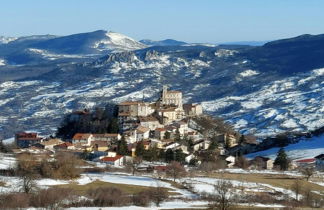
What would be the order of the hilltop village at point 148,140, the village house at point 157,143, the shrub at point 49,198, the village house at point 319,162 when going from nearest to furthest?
1. the shrub at point 49,198
2. the hilltop village at point 148,140
3. the village house at point 319,162
4. the village house at point 157,143

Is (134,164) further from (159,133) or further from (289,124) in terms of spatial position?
(289,124)

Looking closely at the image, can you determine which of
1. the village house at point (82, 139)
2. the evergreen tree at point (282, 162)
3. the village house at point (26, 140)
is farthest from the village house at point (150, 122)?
the evergreen tree at point (282, 162)

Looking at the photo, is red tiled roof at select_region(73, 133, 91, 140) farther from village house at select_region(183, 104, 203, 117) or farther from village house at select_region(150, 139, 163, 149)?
village house at select_region(183, 104, 203, 117)

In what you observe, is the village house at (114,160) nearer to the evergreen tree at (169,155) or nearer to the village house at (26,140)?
the evergreen tree at (169,155)

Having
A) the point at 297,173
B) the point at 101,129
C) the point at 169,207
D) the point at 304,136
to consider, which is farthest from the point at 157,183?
the point at 304,136

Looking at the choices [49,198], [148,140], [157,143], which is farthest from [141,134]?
[49,198]

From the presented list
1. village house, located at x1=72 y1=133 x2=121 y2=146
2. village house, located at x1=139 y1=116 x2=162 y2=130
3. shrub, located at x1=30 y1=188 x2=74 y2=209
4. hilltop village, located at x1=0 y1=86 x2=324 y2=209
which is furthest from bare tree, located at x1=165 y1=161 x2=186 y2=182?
village house, located at x1=139 y1=116 x2=162 y2=130
